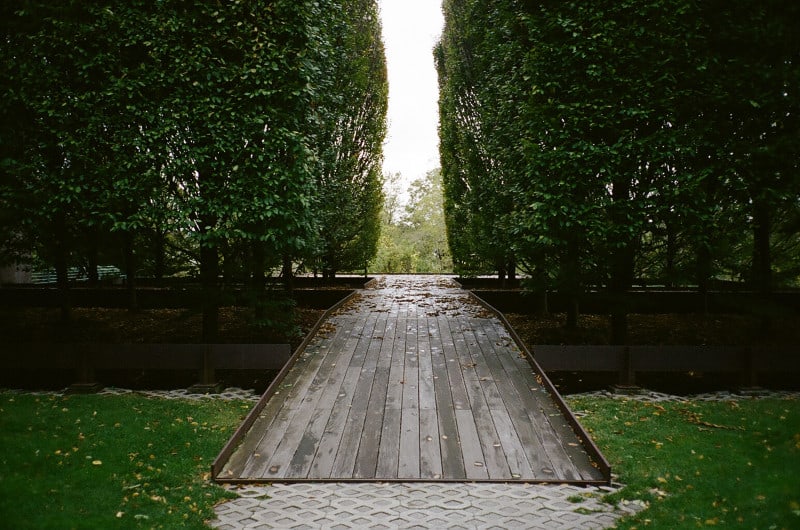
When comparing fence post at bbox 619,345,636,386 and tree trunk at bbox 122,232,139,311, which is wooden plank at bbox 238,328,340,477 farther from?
fence post at bbox 619,345,636,386

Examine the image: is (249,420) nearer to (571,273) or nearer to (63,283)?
(571,273)

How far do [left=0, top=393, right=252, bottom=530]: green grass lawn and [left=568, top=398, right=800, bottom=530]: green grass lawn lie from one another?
4.77 metres

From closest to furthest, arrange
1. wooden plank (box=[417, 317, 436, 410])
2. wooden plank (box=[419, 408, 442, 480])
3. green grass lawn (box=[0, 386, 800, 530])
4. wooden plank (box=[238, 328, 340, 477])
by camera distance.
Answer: green grass lawn (box=[0, 386, 800, 530])
wooden plank (box=[419, 408, 442, 480])
wooden plank (box=[238, 328, 340, 477])
wooden plank (box=[417, 317, 436, 410])

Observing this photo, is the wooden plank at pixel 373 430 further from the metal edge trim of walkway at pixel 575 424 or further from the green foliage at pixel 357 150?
the green foliage at pixel 357 150

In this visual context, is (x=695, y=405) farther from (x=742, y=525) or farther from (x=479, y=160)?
(x=479, y=160)

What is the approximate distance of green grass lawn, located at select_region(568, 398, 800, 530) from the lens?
16.3 ft

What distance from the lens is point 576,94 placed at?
9219mm

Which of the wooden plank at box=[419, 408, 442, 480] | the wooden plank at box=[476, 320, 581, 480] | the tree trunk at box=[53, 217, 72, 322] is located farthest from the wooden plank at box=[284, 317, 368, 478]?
the tree trunk at box=[53, 217, 72, 322]

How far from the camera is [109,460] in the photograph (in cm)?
643

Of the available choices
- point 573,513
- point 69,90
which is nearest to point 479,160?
point 69,90

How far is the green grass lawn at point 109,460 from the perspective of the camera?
17.0ft

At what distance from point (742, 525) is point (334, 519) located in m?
3.84

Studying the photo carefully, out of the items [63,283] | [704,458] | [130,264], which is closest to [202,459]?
[704,458]

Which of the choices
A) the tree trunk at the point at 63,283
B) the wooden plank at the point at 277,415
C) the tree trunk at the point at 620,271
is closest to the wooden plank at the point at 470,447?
the wooden plank at the point at 277,415
